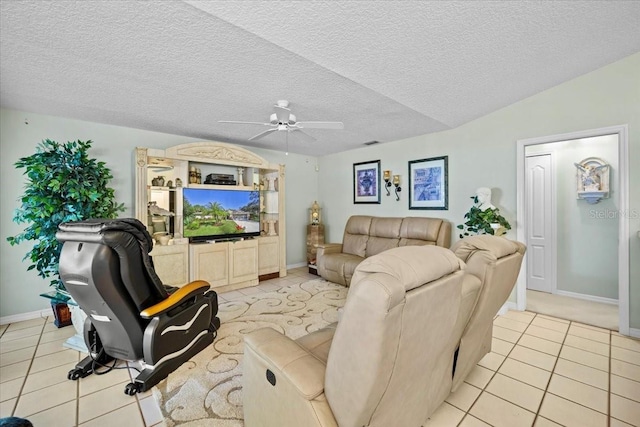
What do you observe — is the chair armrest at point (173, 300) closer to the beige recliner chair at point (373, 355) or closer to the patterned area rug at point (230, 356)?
the patterned area rug at point (230, 356)

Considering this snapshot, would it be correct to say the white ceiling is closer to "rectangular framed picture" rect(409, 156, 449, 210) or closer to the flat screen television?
"rectangular framed picture" rect(409, 156, 449, 210)

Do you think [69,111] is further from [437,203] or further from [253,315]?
[437,203]

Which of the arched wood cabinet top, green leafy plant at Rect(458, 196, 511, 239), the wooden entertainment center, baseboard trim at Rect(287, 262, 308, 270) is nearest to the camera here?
green leafy plant at Rect(458, 196, 511, 239)

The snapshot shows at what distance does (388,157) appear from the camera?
4789 mm

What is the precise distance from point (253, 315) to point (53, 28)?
2.99m

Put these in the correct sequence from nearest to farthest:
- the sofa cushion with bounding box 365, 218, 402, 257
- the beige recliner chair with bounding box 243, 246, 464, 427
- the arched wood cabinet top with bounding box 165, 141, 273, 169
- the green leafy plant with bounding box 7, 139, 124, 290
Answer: the beige recliner chair with bounding box 243, 246, 464, 427
the green leafy plant with bounding box 7, 139, 124, 290
the arched wood cabinet top with bounding box 165, 141, 273, 169
the sofa cushion with bounding box 365, 218, 402, 257

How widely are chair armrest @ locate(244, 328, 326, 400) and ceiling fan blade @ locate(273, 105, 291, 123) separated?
219cm

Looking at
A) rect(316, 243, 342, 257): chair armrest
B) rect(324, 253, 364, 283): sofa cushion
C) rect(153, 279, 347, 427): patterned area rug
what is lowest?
rect(153, 279, 347, 427): patterned area rug

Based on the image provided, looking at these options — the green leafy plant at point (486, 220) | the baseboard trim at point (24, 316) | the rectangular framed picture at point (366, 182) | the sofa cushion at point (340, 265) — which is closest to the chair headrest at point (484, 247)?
the green leafy plant at point (486, 220)

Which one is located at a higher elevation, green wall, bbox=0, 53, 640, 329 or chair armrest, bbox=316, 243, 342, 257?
green wall, bbox=0, 53, 640, 329

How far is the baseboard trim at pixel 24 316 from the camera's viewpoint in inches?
118

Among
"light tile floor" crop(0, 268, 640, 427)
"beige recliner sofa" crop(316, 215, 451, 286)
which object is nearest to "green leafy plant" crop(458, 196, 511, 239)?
"beige recliner sofa" crop(316, 215, 451, 286)

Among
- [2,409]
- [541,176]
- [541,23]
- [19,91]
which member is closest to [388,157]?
[541,176]

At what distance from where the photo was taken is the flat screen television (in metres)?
4.01
